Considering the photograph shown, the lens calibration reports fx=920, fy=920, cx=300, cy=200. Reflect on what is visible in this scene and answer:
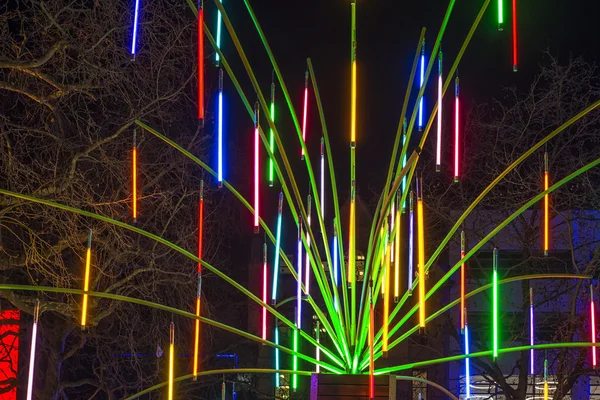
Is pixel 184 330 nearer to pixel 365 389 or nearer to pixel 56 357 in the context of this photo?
pixel 56 357

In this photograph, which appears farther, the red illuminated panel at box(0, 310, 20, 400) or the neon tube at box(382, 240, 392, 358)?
the red illuminated panel at box(0, 310, 20, 400)

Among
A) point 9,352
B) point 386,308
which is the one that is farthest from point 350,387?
point 9,352

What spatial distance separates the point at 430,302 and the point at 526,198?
523 centimetres

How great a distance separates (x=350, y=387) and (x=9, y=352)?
8026 millimetres

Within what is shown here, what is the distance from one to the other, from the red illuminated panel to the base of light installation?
301 inches

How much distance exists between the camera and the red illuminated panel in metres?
13.4

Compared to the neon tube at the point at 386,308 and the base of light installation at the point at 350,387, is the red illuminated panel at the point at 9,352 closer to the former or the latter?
the base of light installation at the point at 350,387

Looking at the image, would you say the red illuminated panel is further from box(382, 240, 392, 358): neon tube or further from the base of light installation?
box(382, 240, 392, 358): neon tube

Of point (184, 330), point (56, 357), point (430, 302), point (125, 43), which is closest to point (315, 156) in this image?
point (430, 302)

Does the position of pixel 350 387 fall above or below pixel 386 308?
below

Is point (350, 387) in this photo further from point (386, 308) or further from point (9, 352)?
point (9, 352)

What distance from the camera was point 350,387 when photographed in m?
6.84

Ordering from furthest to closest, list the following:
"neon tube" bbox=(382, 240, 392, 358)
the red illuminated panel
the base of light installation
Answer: the red illuminated panel, the base of light installation, "neon tube" bbox=(382, 240, 392, 358)

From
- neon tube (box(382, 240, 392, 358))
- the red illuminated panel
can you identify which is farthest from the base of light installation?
the red illuminated panel
